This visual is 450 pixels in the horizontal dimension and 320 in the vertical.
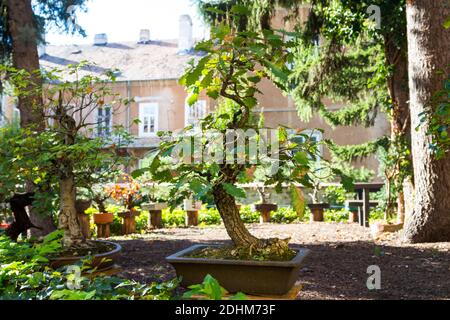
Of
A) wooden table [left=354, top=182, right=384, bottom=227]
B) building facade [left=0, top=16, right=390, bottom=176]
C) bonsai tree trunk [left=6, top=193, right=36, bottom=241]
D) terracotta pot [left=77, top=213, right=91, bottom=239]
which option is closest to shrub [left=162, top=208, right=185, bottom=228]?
terracotta pot [left=77, top=213, right=91, bottom=239]

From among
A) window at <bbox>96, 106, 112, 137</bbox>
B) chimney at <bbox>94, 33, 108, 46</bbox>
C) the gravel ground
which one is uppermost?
chimney at <bbox>94, 33, 108, 46</bbox>

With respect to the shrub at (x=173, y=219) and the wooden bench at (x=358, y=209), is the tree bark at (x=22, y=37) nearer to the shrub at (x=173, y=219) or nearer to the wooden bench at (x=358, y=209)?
the shrub at (x=173, y=219)

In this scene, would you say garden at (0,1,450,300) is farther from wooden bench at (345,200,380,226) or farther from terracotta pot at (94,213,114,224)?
wooden bench at (345,200,380,226)

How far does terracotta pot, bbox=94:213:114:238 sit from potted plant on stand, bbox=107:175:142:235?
390mm

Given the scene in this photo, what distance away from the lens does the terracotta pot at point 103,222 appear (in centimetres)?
790

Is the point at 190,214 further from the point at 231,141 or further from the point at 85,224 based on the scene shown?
the point at 231,141

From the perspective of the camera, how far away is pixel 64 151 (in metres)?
3.96

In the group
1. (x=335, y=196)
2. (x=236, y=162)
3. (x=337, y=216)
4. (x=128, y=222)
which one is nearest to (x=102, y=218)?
(x=128, y=222)

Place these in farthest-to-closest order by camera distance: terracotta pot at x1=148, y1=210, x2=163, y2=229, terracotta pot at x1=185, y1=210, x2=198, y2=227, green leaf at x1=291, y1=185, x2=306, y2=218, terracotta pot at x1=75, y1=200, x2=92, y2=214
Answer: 1. terracotta pot at x1=185, y1=210, x2=198, y2=227
2. terracotta pot at x1=148, y1=210, x2=163, y2=229
3. terracotta pot at x1=75, y1=200, x2=92, y2=214
4. green leaf at x1=291, y1=185, x2=306, y2=218

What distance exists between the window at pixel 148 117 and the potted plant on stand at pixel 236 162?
51.1 feet

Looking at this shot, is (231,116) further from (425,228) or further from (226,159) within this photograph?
(425,228)

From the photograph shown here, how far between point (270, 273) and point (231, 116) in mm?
994

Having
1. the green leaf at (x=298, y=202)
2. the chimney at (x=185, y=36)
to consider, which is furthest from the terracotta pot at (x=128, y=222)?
the chimney at (x=185, y=36)

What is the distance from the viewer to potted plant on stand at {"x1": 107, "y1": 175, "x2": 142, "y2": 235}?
8.56m
